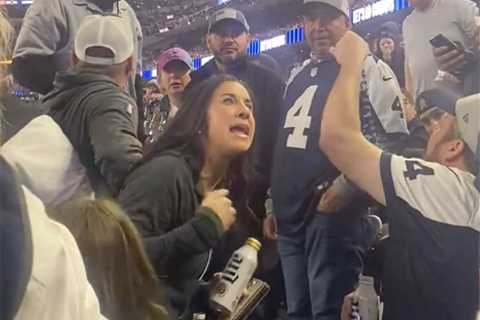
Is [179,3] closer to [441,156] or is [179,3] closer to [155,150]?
[155,150]

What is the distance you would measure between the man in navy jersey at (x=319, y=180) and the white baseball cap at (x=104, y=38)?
465 millimetres

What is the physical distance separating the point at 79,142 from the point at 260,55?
545mm

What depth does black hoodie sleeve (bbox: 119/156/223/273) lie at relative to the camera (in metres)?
1.62

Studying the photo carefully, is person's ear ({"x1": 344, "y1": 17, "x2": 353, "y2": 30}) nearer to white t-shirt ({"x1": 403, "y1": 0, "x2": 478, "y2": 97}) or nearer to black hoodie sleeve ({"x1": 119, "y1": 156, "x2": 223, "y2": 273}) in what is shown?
white t-shirt ({"x1": 403, "y1": 0, "x2": 478, "y2": 97})

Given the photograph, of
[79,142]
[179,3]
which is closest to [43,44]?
[79,142]

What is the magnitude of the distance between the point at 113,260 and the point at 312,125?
0.66 metres

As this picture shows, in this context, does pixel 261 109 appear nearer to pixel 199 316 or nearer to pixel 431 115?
pixel 431 115

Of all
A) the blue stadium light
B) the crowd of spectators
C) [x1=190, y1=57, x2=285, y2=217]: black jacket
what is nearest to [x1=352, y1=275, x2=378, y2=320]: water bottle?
the crowd of spectators

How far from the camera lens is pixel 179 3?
1813mm

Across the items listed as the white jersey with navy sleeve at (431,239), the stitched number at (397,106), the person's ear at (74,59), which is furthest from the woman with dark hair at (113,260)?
the stitched number at (397,106)

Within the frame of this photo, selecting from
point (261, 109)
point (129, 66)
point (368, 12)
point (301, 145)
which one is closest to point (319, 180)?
point (301, 145)

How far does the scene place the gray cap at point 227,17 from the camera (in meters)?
1.78

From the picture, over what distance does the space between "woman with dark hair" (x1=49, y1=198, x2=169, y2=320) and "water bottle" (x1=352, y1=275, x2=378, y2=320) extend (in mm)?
535

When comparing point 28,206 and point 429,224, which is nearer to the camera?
point 28,206
